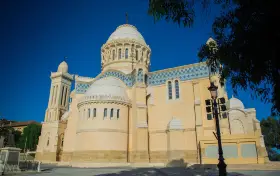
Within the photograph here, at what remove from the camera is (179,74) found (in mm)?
26094

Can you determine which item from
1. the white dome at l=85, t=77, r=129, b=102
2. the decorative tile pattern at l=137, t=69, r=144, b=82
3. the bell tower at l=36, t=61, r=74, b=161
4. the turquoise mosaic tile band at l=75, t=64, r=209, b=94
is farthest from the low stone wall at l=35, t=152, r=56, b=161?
the decorative tile pattern at l=137, t=69, r=144, b=82

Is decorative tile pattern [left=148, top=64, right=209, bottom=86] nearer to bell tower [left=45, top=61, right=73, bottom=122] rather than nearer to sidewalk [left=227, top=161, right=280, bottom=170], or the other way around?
sidewalk [left=227, top=161, right=280, bottom=170]

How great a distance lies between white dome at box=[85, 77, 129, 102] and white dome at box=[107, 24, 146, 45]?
30.6 ft

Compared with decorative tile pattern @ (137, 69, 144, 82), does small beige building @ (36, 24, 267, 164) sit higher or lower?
lower

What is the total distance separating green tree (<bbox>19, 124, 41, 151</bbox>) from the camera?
172 feet

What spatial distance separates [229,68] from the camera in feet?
20.8

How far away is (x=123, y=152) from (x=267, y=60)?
20.2 meters

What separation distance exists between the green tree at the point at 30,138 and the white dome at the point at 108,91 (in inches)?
1417

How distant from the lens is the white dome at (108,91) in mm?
24234

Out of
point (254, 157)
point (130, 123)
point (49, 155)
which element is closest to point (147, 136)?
point (130, 123)

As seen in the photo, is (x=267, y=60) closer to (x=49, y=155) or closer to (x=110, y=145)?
(x=110, y=145)

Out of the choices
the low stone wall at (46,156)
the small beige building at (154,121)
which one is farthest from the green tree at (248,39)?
the low stone wall at (46,156)

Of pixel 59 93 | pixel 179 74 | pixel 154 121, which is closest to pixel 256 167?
pixel 154 121

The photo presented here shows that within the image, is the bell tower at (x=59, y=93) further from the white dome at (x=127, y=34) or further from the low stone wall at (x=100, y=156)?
the low stone wall at (x=100, y=156)
